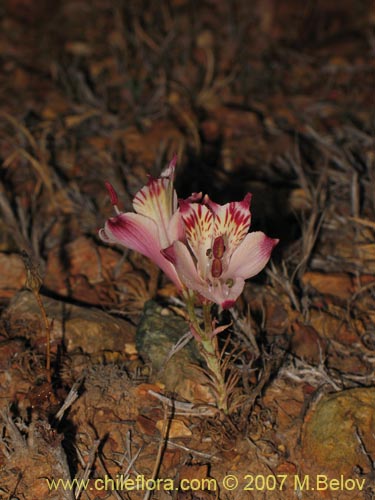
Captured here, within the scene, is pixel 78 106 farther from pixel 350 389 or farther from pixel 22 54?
pixel 350 389

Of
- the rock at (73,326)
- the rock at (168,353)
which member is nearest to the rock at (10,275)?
the rock at (73,326)

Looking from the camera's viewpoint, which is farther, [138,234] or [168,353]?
[168,353]

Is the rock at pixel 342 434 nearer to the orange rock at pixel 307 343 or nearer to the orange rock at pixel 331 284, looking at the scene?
the orange rock at pixel 307 343

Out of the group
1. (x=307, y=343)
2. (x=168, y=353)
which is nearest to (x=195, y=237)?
(x=168, y=353)

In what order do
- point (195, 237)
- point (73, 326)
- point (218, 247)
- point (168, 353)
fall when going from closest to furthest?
point (218, 247) → point (195, 237) → point (168, 353) → point (73, 326)

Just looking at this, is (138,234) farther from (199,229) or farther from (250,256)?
(250,256)

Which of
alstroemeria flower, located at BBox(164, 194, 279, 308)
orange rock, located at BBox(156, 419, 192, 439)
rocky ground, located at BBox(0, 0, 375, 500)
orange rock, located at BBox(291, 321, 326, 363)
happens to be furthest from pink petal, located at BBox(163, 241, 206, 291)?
orange rock, located at BBox(291, 321, 326, 363)
